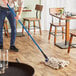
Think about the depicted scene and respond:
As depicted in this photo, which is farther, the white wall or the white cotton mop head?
the white wall

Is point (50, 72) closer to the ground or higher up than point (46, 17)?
closer to the ground

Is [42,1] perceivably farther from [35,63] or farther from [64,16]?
[35,63]

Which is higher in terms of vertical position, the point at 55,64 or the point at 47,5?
the point at 47,5

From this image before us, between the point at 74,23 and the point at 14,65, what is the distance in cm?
545

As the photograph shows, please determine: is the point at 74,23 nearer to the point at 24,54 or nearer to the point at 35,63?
the point at 24,54

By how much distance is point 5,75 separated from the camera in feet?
4.56

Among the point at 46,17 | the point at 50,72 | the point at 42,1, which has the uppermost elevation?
the point at 42,1

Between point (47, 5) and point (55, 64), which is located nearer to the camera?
point (55, 64)

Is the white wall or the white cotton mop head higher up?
the white wall

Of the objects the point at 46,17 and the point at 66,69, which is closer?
the point at 66,69

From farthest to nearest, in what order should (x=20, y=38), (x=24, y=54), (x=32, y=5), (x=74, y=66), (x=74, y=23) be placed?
(x=74, y=23), (x=32, y=5), (x=20, y=38), (x=24, y=54), (x=74, y=66)

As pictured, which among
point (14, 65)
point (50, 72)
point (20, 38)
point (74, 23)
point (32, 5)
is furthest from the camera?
point (74, 23)

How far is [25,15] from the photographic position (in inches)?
247

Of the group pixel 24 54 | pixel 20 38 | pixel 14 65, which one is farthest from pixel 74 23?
pixel 14 65
